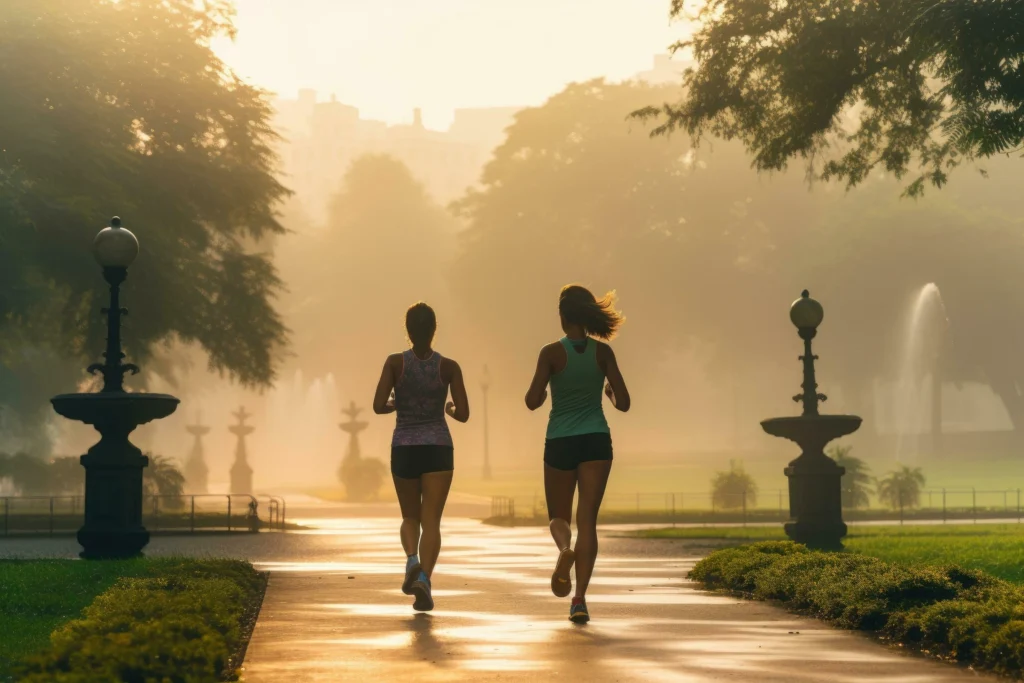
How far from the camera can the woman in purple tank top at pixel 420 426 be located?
36.9 ft

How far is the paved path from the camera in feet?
28.0

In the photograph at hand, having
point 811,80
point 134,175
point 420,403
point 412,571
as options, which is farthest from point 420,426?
point 134,175

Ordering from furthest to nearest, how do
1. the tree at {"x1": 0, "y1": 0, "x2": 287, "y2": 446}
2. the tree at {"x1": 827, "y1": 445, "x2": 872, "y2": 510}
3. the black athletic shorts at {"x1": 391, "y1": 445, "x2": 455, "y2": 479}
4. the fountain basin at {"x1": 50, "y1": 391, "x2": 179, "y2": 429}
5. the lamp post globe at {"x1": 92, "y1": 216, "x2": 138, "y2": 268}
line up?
the tree at {"x1": 827, "y1": 445, "x2": 872, "y2": 510} < the tree at {"x1": 0, "y1": 0, "x2": 287, "y2": 446} < the lamp post globe at {"x1": 92, "y1": 216, "x2": 138, "y2": 268} < the fountain basin at {"x1": 50, "y1": 391, "x2": 179, "y2": 429} < the black athletic shorts at {"x1": 391, "y1": 445, "x2": 455, "y2": 479}

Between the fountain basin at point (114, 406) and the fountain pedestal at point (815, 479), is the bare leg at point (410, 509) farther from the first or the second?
the fountain pedestal at point (815, 479)

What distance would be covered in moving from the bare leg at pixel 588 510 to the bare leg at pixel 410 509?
123cm

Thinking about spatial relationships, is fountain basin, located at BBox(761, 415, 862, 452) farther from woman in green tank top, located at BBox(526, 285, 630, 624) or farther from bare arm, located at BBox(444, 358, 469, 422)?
woman in green tank top, located at BBox(526, 285, 630, 624)

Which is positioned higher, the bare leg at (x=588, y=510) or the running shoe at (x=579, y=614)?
the bare leg at (x=588, y=510)

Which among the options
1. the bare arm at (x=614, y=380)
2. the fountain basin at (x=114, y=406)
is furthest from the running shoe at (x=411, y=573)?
the fountain basin at (x=114, y=406)

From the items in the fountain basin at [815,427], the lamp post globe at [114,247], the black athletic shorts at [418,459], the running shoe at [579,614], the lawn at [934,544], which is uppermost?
the lamp post globe at [114,247]

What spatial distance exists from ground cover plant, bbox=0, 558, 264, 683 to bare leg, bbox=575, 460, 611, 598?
223 centimetres

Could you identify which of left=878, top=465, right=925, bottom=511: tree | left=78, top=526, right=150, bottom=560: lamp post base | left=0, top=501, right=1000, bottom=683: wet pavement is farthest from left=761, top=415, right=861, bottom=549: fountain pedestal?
left=878, top=465, right=925, bottom=511: tree

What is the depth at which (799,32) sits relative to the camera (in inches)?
880

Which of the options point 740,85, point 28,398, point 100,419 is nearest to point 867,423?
point 28,398

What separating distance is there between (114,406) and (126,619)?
964 centimetres
